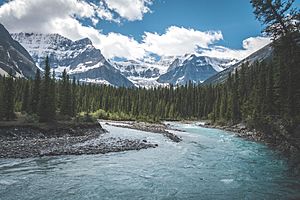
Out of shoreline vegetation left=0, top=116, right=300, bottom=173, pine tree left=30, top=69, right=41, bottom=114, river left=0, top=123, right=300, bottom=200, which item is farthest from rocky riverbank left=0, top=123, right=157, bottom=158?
pine tree left=30, top=69, right=41, bottom=114

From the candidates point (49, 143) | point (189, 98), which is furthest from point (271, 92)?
point (189, 98)

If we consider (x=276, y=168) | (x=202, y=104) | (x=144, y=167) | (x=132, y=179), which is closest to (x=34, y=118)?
(x=144, y=167)

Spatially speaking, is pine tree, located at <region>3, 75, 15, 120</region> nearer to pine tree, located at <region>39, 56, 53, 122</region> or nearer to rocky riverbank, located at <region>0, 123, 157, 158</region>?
pine tree, located at <region>39, 56, 53, 122</region>

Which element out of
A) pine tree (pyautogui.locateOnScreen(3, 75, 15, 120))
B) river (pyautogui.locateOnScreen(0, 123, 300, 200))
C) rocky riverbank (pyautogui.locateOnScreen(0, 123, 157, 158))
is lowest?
river (pyautogui.locateOnScreen(0, 123, 300, 200))

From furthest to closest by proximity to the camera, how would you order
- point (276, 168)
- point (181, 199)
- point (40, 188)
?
point (276, 168) → point (40, 188) → point (181, 199)

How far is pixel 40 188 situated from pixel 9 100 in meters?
35.8

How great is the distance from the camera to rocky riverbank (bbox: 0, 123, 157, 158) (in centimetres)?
3138

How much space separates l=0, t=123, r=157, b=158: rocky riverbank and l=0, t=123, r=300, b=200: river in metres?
2.58

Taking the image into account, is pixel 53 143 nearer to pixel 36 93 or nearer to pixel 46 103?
pixel 46 103

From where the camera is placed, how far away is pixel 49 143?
37250 millimetres

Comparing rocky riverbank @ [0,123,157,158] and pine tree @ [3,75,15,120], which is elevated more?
pine tree @ [3,75,15,120]

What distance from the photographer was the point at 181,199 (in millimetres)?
17719

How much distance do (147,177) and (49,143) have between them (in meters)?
18.5

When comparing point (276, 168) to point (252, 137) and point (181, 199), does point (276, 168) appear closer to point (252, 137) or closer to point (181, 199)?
point (181, 199)
